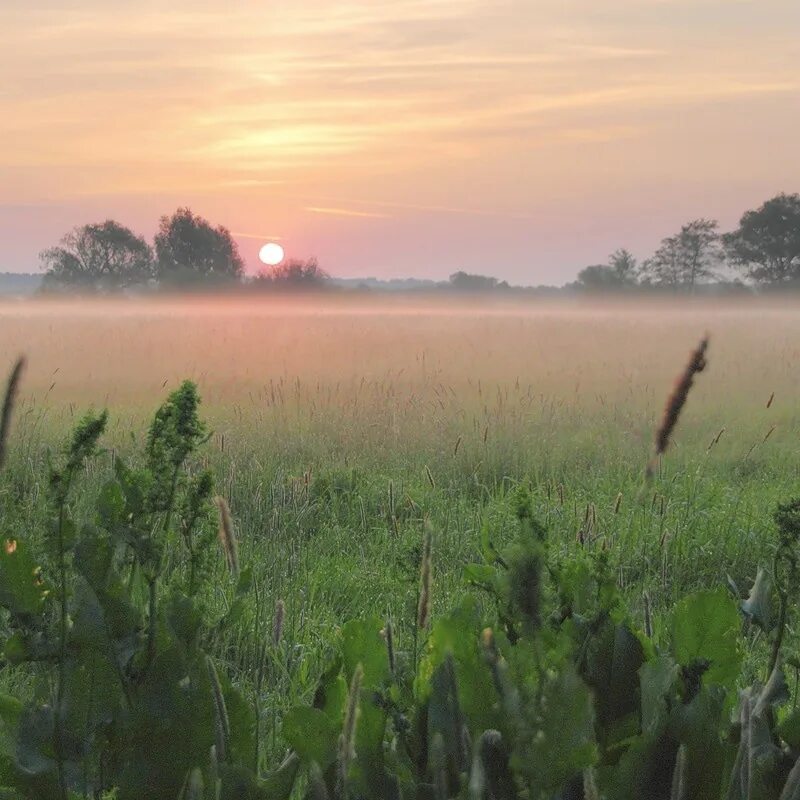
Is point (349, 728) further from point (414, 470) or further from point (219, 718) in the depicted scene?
point (414, 470)

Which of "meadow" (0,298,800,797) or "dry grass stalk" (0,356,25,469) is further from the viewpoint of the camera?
"meadow" (0,298,800,797)

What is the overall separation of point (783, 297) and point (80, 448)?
178 ft

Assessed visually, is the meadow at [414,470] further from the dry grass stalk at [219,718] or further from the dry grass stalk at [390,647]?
the dry grass stalk at [219,718]

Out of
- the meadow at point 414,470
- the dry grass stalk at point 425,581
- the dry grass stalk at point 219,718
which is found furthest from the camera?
the meadow at point 414,470

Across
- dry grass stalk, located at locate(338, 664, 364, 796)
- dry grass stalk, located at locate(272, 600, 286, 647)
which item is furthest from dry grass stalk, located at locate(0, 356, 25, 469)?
dry grass stalk, located at locate(338, 664, 364, 796)

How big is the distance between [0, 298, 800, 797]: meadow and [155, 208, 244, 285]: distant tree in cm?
4518

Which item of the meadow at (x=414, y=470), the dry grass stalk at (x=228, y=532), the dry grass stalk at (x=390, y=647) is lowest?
the meadow at (x=414, y=470)

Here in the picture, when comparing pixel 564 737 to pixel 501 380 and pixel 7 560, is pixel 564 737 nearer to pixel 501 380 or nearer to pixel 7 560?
pixel 7 560

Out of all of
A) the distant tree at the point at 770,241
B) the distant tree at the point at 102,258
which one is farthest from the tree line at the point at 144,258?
the distant tree at the point at 770,241

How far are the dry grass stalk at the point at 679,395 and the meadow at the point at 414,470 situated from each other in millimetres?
37

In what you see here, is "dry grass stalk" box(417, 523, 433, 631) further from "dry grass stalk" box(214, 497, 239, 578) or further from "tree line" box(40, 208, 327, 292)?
"tree line" box(40, 208, 327, 292)

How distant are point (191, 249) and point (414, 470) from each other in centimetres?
5589

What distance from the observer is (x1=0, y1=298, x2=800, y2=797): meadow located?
143 inches

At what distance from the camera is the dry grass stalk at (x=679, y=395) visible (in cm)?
144
